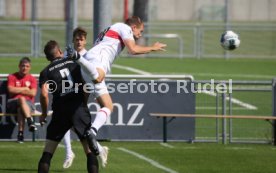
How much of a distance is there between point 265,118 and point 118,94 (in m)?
2.85

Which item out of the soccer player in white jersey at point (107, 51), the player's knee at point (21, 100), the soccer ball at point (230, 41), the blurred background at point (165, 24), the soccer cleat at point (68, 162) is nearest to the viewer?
the soccer player in white jersey at point (107, 51)

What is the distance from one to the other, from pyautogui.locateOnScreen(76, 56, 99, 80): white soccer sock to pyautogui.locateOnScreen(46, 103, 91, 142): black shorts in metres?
0.43

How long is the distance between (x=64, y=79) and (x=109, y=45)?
1.41m

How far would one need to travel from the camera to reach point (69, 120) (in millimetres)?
12211

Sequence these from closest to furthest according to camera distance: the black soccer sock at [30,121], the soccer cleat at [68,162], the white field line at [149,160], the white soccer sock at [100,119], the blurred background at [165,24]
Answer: the white soccer sock at [100,119]
the white field line at [149,160]
the soccer cleat at [68,162]
the black soccer sock at [30,121]
the blurred background at [165,24]

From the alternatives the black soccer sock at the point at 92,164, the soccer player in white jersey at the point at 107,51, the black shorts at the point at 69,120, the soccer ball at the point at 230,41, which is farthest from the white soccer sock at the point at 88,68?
the soccer ball at the point at 230,41

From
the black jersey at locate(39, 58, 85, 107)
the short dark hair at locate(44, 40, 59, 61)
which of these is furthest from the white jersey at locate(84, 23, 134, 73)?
the black jersey at locate(39, 58, 85, 107)

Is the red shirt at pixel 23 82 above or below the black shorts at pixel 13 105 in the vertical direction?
above

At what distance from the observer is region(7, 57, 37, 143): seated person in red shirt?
1830 centimetres

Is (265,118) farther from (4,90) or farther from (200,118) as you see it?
(4,90)

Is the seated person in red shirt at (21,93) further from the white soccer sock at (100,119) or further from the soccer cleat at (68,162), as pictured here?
the white soccer sock at (100,119)

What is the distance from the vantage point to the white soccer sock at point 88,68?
39.9 feet

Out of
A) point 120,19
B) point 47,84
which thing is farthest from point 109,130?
point 120,19

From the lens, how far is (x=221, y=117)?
1870 cm
